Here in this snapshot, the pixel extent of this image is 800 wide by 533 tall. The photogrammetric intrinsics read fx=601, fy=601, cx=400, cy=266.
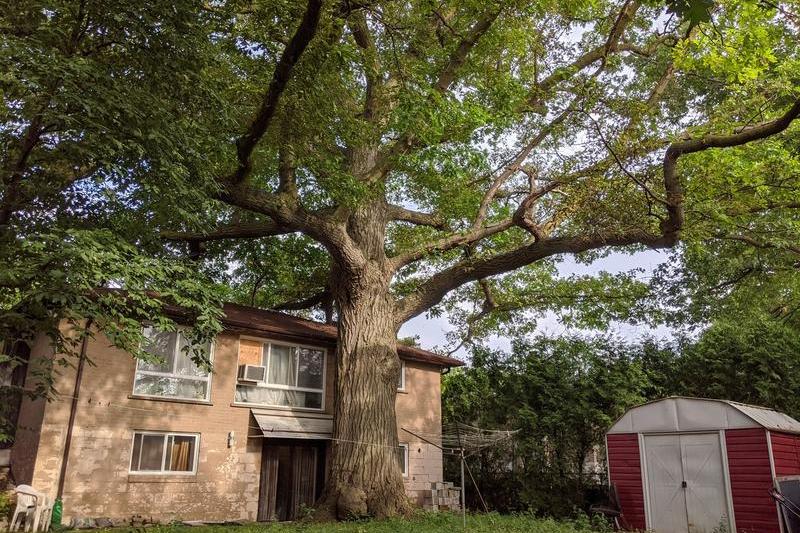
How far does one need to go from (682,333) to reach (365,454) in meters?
12.2

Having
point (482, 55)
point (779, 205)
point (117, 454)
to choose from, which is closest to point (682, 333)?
point (779, 205)

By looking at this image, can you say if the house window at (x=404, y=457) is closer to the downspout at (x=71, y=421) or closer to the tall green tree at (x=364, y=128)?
the tall green tree at (x=364, y=128)

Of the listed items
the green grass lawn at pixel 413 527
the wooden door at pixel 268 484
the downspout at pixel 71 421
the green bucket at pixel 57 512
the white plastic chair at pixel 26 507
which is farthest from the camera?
the wooden door at pixel 268 484

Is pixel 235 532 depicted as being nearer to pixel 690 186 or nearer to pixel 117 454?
pixel 117 454

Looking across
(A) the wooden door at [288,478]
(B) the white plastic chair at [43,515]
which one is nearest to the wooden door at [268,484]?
(A) the wooden door at [288,478]

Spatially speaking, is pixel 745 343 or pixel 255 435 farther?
pixel 745 343

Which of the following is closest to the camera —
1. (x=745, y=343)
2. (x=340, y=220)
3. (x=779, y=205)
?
(x=779, y=205)

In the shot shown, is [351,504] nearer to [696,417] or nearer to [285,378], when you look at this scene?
[285,378]

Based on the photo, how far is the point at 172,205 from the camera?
8875 millimetres

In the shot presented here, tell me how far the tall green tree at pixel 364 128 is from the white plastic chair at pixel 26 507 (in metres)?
4.88

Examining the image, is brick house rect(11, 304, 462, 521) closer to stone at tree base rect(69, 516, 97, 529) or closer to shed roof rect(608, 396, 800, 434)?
stone at tree base rect(69, 516, 97, 529)

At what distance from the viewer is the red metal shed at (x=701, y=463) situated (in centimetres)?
1255

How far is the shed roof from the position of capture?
13.1 metres

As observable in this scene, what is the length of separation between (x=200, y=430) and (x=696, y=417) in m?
11.4
